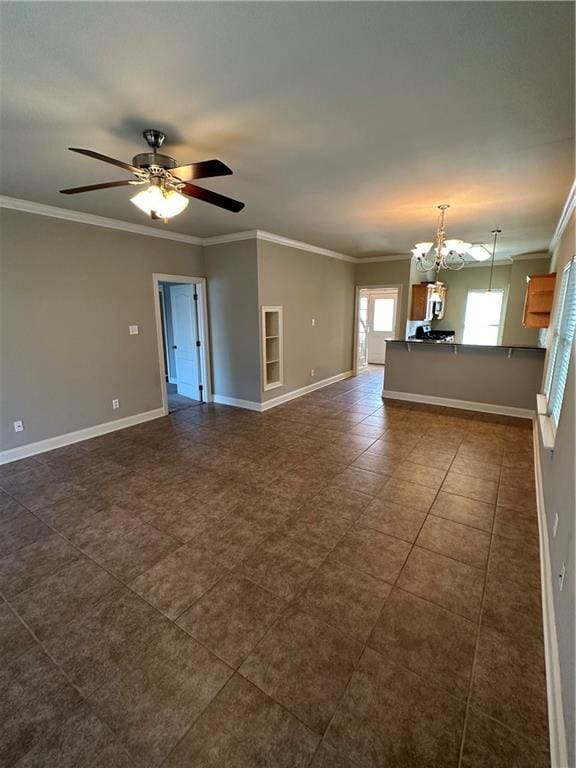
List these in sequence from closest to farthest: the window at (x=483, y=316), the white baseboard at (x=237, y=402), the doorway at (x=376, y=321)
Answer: the white baseboard at (x=237, y=402), the window at (x=483, y=316), the doorway at (x=376, y=321)

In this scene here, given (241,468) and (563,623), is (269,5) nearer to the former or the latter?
(563,623)

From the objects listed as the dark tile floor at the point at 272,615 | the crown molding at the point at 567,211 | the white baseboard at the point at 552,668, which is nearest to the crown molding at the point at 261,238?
the dark tile floor at the point at 272,615

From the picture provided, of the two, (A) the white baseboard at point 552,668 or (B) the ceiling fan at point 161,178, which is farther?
(B) the ceiling fan at point 161,178

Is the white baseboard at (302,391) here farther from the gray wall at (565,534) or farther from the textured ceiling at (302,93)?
the gray wall at (565,534)

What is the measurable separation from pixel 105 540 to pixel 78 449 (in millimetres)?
1978

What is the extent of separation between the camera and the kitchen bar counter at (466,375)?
16.1 feet

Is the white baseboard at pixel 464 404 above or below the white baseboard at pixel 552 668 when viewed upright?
above

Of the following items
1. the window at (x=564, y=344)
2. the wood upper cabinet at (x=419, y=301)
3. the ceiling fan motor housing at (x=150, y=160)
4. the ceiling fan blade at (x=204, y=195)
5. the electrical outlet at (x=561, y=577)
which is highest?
the ceiling fan motor housing at (x=150, y=160)

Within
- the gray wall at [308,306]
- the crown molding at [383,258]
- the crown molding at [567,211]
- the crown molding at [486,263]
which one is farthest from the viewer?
the crown molding at [486,263]

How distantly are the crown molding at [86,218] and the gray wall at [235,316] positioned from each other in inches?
25.3

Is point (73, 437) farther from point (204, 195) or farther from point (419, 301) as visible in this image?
point (419, 301)

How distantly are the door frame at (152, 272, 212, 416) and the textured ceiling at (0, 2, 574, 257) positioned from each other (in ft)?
5.66

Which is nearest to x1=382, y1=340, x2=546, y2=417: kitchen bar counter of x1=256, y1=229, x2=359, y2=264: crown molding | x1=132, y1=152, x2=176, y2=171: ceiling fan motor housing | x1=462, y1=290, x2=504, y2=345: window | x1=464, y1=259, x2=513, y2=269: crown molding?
x1=256, y1=229, x2=359, y2=264: crown molding

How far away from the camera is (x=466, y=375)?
5363mm
